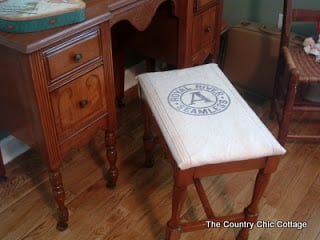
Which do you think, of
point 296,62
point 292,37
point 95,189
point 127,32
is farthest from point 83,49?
point 292,37

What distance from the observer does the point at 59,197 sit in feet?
4.60

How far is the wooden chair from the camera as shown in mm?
1666

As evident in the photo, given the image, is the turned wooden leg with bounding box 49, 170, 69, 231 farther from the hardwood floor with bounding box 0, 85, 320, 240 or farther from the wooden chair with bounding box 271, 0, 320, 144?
the wooden chair with bounding box 271, 0, 320, 144

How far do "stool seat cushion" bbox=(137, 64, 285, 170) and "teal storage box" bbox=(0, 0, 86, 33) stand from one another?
414 millimetres

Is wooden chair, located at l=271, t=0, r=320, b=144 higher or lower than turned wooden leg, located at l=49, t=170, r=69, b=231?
higher

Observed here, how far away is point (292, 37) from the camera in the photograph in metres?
2.08

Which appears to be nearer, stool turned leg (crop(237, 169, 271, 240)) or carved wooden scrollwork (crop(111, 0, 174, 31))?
stool turned leg (crop(237, 169, 271, 240))

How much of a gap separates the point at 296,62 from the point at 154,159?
0.80m

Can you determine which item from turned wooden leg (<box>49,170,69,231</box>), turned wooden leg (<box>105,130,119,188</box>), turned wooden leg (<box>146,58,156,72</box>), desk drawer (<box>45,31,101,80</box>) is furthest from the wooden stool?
turned wooden leg (<box>146,58,156,72</box>)

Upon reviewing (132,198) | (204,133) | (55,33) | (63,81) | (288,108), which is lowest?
(132,198)

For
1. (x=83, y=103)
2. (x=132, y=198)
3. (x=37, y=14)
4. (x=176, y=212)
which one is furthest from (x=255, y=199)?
(x=37, y=14)

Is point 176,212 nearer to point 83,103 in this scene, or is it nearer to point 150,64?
point 83,103

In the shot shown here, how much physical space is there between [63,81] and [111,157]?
0.48 meters

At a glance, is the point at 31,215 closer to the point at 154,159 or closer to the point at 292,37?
the point at 154,159
